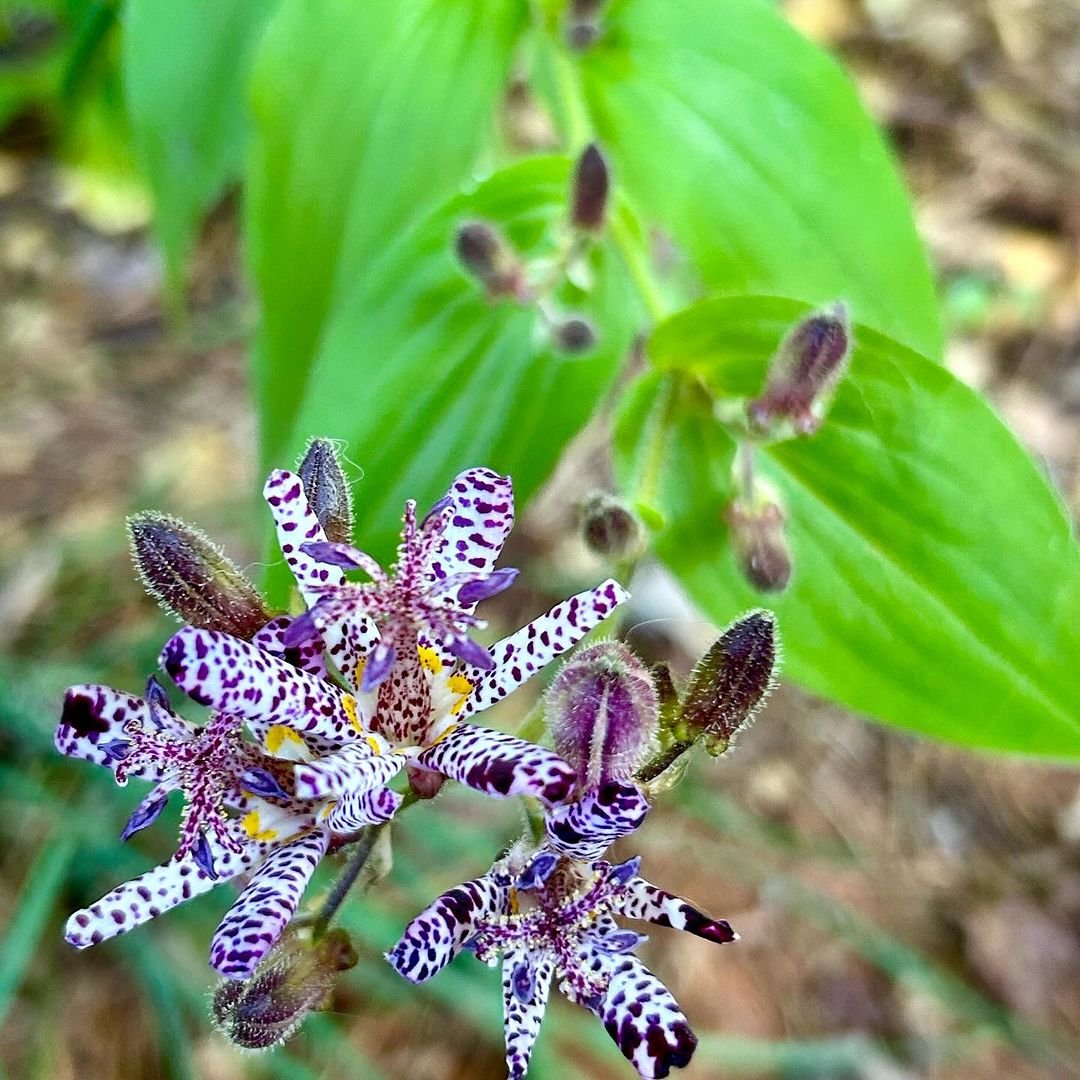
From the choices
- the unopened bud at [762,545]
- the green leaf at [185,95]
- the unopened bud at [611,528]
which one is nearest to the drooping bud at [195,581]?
the unopened bud at [611,528]

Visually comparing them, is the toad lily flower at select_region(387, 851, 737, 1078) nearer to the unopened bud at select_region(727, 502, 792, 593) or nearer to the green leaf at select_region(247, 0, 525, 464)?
the unopened bud at select_region(727, 502, 792, 593)

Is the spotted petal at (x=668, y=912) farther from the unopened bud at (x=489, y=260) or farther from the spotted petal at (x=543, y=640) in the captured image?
the unopened bud at (x=489, y=260)

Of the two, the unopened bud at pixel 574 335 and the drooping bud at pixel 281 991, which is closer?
the drooping bud at pixel 281 991

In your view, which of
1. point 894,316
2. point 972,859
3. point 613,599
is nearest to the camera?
point 613,599

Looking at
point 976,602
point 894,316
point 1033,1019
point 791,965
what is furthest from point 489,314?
point 1033,1019

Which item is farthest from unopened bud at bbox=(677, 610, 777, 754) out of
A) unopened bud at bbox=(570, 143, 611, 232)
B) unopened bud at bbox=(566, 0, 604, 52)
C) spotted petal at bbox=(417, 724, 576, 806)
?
unopened bud at bbox=(566, 0, 604, 52)

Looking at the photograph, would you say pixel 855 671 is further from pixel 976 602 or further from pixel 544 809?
pixel 544 809
